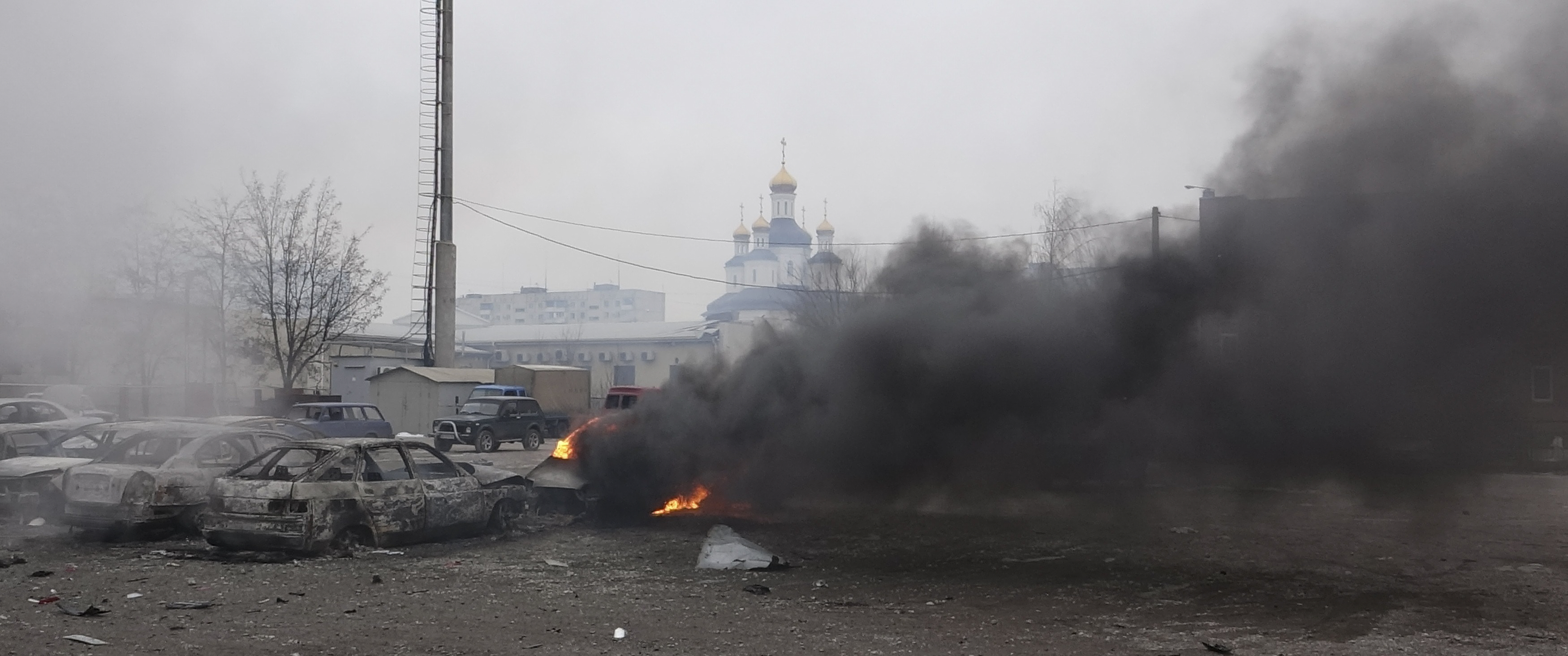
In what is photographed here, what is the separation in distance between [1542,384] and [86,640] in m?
16.8

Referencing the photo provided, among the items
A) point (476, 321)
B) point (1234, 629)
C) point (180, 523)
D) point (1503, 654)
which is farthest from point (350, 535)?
point (476, 321)

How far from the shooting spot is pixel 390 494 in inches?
464

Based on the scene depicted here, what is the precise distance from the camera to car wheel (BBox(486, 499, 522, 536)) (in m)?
13.3

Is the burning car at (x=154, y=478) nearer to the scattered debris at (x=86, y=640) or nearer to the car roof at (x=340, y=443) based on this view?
the car roof at (x=340, y=443)

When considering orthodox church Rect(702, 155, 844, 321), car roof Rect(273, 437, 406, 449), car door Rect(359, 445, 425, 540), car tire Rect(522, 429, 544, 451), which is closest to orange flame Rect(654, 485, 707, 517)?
car door Rect(359, 445, 425, 540)

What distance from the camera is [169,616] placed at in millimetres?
8516

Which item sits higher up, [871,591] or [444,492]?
[444,492]

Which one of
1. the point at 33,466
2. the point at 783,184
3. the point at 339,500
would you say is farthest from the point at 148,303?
the point at 783,184

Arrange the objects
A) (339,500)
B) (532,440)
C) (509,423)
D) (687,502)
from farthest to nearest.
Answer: (532,440) → (509,423) → (687,502) → (339,500)

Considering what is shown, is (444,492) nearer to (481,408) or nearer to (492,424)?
(492,424)

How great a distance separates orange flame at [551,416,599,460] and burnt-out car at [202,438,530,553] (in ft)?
9.00

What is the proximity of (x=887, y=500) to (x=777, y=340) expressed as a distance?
2884 millimetres

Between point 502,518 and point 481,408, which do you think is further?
point 481,408

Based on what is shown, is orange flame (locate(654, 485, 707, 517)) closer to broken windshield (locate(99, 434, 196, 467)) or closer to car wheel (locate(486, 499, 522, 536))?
car wheel (locate(486, 499, 522, 536))
